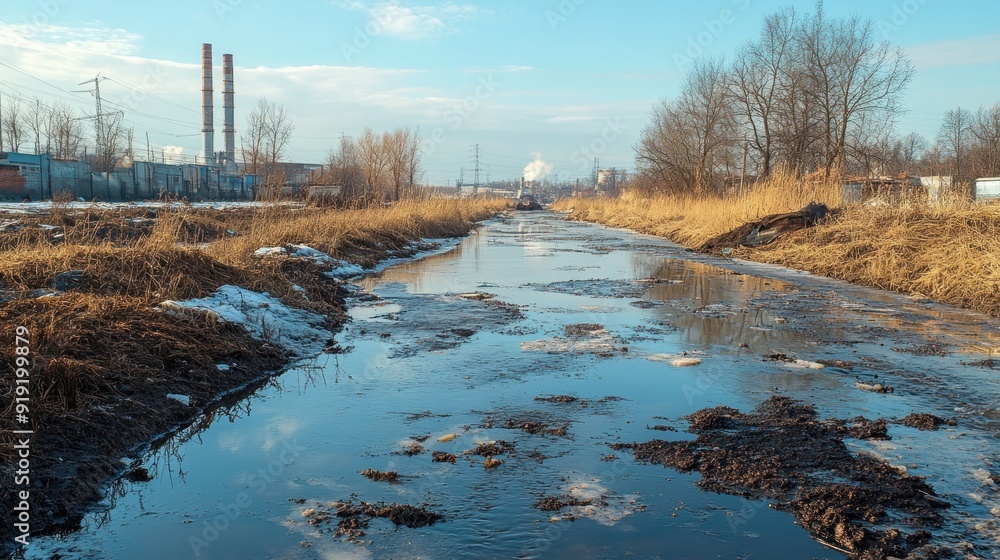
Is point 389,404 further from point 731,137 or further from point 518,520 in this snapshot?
point 731,137

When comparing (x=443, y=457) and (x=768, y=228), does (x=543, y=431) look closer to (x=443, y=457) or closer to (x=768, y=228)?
(x=443, y=457)

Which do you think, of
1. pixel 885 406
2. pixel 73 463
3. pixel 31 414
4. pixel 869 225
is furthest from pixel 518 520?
pixel 869 225

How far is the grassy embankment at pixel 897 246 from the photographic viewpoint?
962 centimetres

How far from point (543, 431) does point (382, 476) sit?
3.66 feet

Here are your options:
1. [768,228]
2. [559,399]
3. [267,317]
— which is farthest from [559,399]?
[768,228]

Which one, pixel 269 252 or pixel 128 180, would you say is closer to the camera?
pixel 269 252

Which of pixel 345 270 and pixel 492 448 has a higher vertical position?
pixel 345 270

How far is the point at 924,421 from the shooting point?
4348 millimetres

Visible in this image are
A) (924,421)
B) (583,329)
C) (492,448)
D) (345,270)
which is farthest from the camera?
(345,270)

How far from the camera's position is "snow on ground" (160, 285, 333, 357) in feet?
21.2

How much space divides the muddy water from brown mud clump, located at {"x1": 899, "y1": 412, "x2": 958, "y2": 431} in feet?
0.23

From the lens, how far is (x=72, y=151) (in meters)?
62.7

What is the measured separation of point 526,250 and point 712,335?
12.5m

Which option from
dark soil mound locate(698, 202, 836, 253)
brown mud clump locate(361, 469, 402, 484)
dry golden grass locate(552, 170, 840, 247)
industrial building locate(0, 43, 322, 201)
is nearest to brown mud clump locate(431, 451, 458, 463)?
brown mud clump locate(361, 469, 402, 484)
